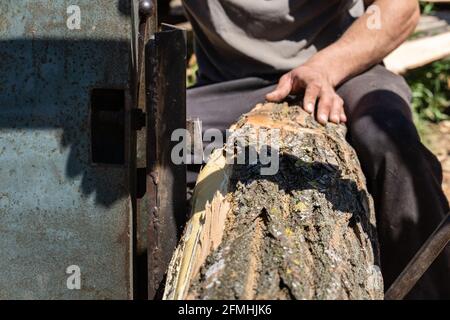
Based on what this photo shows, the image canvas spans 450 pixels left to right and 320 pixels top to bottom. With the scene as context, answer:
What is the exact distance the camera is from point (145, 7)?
8.01ft

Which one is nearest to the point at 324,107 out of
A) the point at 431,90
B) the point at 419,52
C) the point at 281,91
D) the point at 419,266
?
the point at 281,91

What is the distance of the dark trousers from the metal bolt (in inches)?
28.9

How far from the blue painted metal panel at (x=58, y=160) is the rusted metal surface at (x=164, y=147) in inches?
4.0

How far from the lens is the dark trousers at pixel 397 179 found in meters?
2.76

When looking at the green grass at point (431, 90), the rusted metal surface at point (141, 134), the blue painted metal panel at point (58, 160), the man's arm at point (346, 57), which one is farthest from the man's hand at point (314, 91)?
the green grass at point (431, 90)

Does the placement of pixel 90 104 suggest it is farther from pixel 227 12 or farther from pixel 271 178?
pixel 227 12

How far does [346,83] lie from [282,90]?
305 mm

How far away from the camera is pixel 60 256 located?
2402mm

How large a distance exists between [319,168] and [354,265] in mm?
415

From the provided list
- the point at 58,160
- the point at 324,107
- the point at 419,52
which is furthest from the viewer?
the point at 419,52

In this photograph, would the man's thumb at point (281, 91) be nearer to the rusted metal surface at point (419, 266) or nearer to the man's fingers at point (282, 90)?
the man's fingers at point (282, 90)

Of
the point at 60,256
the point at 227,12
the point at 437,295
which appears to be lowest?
the point at 437,295

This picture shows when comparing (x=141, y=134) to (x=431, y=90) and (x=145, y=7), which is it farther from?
(x=431, y=90)
